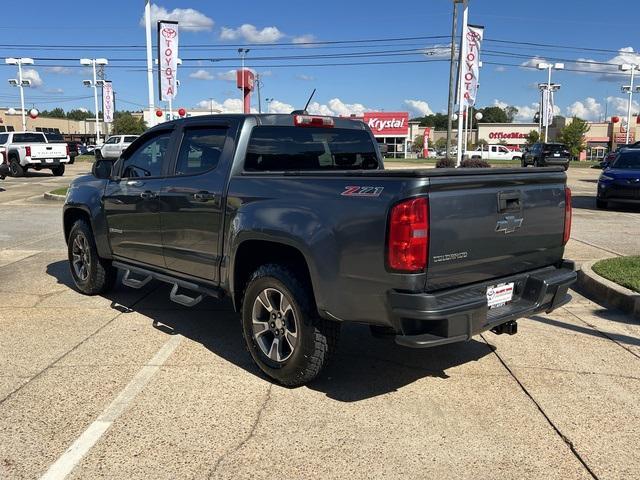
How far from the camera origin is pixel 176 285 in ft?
16.8

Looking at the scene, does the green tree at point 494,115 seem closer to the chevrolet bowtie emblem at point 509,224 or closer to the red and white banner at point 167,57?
the red and white banner at point 167,57

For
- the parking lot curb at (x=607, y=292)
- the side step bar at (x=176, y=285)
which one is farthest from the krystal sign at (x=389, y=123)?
the side step bar at (x=176, y=285)

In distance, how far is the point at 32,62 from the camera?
48.0m

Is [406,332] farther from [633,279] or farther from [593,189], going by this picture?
[593,189]

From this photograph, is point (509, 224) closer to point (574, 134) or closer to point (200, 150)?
point (200, 150)

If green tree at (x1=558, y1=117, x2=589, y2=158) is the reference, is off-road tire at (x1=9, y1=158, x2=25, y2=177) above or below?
below

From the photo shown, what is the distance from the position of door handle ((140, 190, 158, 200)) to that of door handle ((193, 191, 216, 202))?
0.66 m

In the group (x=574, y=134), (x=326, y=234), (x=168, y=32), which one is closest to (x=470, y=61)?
(x=168, y=32)

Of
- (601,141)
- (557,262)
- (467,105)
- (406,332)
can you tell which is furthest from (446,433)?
(601,141)

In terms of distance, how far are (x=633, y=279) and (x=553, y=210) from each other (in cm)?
292

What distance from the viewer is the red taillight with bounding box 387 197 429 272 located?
328 centimetres

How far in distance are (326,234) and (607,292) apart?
13.7 feet

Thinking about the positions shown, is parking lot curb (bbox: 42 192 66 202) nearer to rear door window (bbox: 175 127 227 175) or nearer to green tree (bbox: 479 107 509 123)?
rear door window (bbox: 175 127 227 175)

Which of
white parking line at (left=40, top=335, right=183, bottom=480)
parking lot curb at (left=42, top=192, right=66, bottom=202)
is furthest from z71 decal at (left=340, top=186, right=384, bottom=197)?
parking lot curb at (left=42, top=192, right=66, bottom=202)
